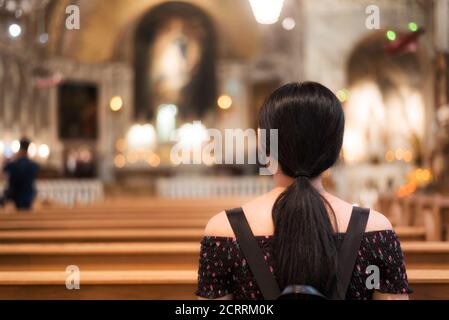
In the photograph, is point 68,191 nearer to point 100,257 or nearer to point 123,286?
point 100,257

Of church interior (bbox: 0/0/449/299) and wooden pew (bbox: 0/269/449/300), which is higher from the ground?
church interior (bbox: 0/0/449/299)

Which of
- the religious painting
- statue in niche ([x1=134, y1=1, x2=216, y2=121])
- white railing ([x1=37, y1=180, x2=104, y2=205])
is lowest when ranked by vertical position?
white railing ([x1=37, y1=180, x2=104, y2=205])

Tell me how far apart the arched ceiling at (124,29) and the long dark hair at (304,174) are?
21078mm

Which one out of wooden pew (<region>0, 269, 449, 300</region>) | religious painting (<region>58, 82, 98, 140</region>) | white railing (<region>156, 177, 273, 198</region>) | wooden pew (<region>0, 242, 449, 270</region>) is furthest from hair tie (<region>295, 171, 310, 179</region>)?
religious painting (<region>58, 82, 98, 140</region>)

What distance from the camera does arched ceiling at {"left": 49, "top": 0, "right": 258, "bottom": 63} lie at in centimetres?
2225

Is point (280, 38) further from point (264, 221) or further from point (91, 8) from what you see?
point (264, 221)

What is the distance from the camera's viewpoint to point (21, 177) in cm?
803

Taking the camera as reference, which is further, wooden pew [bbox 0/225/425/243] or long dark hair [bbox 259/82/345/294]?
wooden pew [bbox 0/225/425/243]

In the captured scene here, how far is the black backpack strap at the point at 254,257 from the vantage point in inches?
66.8

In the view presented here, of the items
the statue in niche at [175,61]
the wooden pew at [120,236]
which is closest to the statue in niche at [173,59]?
the statue in niche at [175,61]

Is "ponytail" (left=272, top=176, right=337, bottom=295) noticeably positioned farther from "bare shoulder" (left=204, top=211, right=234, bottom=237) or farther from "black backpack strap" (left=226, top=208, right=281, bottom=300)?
"bare shoulder" (left=204, top=211, right=234, bottom=237)

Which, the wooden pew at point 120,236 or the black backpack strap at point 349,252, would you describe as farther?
the wooden pew at point 120,236

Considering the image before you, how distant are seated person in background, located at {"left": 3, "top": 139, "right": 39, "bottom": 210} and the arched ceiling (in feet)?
47.1

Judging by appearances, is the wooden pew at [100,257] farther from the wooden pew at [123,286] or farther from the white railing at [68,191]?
the white railing at [68,191]
